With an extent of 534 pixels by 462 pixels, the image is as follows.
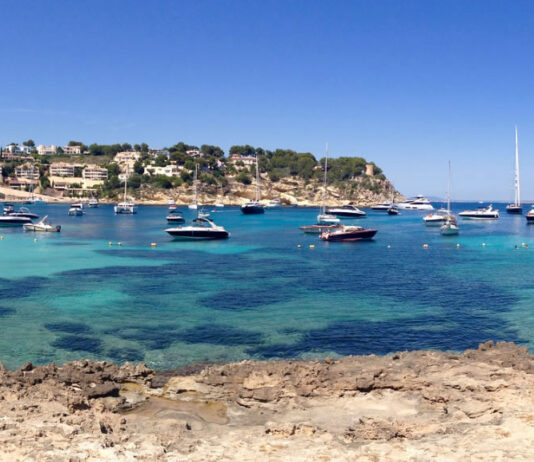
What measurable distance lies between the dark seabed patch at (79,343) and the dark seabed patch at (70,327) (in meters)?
0.88

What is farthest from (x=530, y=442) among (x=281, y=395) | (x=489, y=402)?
(x=281, y=395)

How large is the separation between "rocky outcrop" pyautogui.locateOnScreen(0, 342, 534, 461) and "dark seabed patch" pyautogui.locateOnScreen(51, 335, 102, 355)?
4.52 metres

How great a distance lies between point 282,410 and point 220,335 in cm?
959

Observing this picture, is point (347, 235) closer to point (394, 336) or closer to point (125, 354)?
point (394, 336)

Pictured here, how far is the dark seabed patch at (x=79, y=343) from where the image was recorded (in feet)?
73.5

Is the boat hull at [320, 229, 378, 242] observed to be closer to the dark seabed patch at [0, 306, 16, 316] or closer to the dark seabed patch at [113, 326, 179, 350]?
the dark seabed patch at [113, 326, 179, 350]

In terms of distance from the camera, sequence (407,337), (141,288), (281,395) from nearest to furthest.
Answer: (281,395)
(407,337)
(141,288)

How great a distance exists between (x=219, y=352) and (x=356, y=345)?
5.98 meters

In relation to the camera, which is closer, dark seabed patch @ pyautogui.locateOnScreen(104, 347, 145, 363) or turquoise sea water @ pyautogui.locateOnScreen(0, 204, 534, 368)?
dark seabed patch @ pyautogui.locateOnScreen(104, 347, 145, 363)

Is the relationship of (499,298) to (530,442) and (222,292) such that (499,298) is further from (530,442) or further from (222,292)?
(530,442)

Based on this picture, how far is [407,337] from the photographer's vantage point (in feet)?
81.4

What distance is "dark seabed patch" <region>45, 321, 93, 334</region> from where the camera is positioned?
25047 millimetres

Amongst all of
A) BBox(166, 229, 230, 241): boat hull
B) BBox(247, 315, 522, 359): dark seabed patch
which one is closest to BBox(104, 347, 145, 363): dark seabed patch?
BBox(247, 315, 522, 359): dark seabed patch

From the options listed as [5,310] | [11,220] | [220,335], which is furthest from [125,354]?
[11,220]
